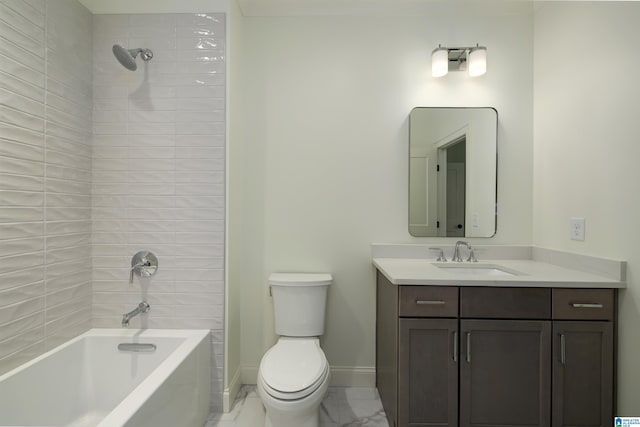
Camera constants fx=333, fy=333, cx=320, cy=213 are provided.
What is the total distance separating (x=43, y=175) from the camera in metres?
1.59

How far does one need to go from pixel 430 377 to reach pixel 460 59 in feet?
6.31

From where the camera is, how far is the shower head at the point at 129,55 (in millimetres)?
1649

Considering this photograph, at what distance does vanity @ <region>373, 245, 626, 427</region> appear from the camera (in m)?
1.52

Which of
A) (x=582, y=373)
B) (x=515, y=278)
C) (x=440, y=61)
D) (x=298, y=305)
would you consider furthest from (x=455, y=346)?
(x=440, y=61)

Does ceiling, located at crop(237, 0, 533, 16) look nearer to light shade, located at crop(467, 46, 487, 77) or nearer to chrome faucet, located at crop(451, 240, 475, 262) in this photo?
light shade, located at crop(467, 46, 487, 77)

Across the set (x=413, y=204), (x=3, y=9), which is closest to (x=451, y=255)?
(x=413, y=204)

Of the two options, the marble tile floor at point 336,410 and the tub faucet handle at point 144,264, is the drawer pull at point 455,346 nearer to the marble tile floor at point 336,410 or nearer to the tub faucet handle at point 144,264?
the marble tile floor at point 336,410

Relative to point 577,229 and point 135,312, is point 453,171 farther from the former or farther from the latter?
point 135,312

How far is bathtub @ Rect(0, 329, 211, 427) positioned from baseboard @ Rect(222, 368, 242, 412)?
0.10 metres

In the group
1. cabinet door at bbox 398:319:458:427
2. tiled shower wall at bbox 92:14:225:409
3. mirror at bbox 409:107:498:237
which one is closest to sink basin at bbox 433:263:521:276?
mirror at bbox 409:107:498:237

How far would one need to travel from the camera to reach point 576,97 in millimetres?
1791

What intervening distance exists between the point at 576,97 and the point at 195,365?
2476 millimetres

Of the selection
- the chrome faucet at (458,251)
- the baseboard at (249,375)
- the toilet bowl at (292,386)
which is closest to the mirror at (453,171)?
the chrome faucet at (458,251)

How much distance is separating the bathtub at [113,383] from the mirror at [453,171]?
1.56m
